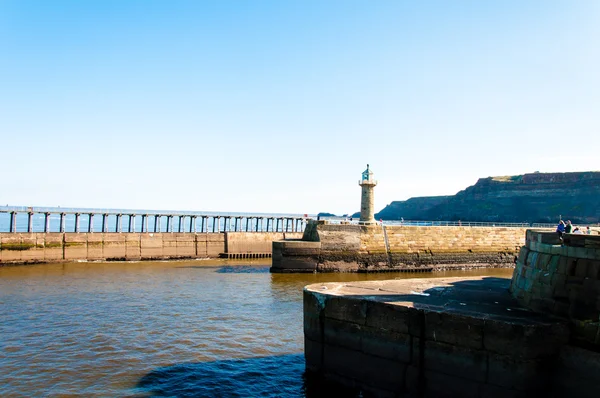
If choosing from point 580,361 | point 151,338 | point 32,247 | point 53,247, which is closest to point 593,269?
point 580,361

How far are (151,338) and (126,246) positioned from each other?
83.0 ft

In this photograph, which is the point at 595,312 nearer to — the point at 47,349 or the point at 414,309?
the point at 414,309

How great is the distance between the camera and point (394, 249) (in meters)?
36.0

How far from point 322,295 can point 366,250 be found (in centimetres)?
2323

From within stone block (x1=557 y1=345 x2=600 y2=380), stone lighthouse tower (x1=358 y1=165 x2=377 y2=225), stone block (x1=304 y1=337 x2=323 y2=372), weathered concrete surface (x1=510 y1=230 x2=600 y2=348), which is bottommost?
stone block (x1=304 y1=337 x2=323 y2=372)

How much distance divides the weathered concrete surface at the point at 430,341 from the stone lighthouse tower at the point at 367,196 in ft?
83.0

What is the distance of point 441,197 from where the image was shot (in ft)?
534

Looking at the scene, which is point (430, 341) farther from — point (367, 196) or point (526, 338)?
point (367, 196)

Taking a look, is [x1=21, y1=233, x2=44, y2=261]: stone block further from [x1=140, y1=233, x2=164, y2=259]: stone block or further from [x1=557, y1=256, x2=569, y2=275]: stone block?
[x1=557, y1=256, x2=569, y2=275]: stone block

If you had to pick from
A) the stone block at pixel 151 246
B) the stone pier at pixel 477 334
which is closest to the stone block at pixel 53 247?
the stone block at pixel 151 246

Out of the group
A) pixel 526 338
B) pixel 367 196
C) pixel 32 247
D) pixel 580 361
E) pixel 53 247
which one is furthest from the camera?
pixel 367 196

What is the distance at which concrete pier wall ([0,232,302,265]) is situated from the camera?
3512 centimetres

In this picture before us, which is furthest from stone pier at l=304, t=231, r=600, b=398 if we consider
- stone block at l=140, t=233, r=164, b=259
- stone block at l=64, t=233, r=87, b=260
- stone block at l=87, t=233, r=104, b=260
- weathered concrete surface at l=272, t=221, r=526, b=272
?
stone block at l=64, t=233, r=87, b=260

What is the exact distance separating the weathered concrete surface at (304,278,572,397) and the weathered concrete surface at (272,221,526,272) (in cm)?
1945
